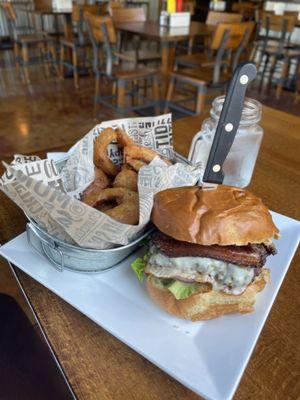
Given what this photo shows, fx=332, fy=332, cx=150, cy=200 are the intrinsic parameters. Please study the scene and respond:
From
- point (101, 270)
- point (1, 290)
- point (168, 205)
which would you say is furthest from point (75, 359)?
point (1, 290)

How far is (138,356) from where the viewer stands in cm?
61

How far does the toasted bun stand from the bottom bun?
114 millimetres

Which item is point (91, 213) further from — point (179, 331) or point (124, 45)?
point (124, 45)

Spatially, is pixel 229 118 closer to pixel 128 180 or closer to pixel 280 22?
pixel 128 180

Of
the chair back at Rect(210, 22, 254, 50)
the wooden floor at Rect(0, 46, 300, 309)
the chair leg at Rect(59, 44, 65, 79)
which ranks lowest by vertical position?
the wooden floor at Rect(0, 46, 300, 309)

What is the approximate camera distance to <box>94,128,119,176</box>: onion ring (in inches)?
37.2

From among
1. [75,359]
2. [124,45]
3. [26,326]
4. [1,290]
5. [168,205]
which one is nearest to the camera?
[75,359]

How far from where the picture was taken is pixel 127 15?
385cm

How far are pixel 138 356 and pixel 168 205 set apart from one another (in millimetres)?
295

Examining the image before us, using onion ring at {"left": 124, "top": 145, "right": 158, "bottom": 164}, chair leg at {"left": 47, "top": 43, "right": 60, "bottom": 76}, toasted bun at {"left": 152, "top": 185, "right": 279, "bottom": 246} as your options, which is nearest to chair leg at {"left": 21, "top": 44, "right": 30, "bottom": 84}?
chair leg at {"left": 47, "top": 43, "right": 60, "bottom": 76}

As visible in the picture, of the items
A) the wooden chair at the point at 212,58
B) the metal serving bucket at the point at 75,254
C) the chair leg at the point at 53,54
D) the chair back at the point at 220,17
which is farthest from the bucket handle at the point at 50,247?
the chair leg at the point at 53,54

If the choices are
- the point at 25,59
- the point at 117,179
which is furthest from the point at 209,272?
the point at 25,59

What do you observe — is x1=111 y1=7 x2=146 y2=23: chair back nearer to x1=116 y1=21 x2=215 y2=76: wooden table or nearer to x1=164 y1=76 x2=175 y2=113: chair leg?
x1=116 y1=21 x2=215 y2=76: wooden table

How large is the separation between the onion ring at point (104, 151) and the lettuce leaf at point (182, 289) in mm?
424
